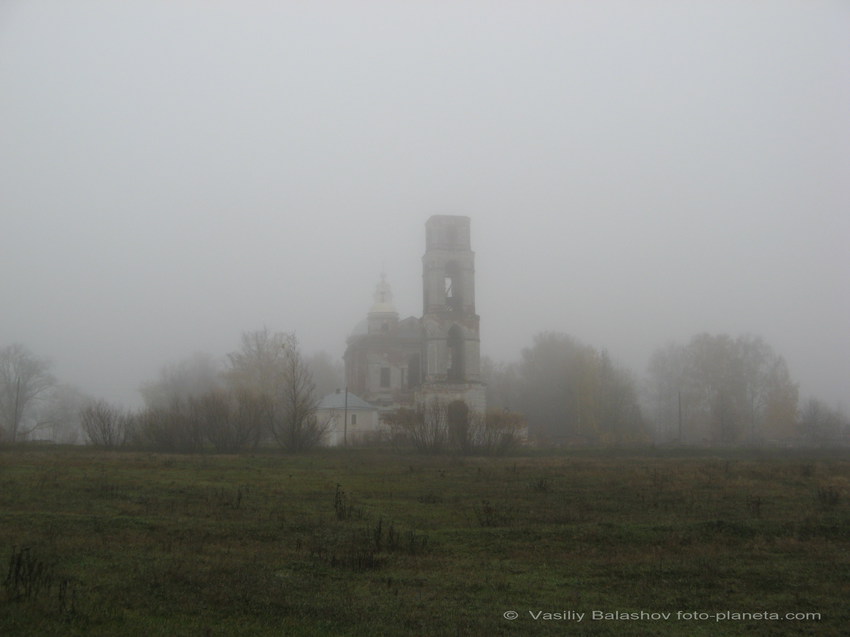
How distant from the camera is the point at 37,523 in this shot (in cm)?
1188

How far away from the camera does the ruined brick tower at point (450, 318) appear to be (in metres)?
45.1

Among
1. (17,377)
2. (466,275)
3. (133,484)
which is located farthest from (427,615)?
(17,377)

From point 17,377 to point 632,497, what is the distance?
188 ft

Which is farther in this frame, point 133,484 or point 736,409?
point 736,409

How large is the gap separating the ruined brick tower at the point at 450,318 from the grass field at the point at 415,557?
25992 millimetres

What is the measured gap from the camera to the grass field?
746 centimetres

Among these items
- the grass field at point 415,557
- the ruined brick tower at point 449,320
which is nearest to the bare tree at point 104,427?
the grass field at point 415,557

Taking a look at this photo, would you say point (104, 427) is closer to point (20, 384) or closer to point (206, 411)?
point (206, 411)

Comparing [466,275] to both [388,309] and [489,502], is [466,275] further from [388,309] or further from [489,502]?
[489,502]

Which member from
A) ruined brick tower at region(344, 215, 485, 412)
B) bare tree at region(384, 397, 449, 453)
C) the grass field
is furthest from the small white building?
the grass field

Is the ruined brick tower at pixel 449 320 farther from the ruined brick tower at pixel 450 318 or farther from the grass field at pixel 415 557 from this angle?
the grass field at pixel 415 557

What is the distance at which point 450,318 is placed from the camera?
150 ft

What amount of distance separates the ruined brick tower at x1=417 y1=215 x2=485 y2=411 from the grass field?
2599 centimetres

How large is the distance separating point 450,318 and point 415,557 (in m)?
35.7
